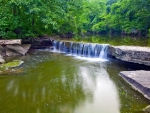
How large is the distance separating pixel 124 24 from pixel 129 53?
17583 millimetres

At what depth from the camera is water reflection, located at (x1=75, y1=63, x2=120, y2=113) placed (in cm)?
510

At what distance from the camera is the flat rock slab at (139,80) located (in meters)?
5.89

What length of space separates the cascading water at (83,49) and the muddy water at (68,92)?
2825mm

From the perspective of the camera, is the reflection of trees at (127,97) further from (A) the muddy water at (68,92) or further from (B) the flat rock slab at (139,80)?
(B) the flat rock slab at (139,80)

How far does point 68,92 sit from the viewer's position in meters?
6.26

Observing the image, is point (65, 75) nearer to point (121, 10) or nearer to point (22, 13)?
point (22, 13)

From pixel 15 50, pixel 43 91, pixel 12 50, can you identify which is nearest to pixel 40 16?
pixel 15 50

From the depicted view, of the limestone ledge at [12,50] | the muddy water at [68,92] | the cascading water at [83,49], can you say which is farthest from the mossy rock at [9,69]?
the cascading water at [83,49]

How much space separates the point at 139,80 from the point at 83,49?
7.18 m

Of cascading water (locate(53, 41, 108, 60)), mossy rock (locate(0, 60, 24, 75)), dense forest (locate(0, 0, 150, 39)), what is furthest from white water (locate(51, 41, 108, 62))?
mossy rock (locate(0, 60, 24, 75))

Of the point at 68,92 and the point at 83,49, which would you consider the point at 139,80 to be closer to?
the point at 68,92

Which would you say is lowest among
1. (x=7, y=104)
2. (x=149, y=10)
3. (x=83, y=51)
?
(x=7, y=104)

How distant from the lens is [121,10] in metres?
27.0

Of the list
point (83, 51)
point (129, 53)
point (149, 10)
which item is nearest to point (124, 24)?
point (149, 10)
